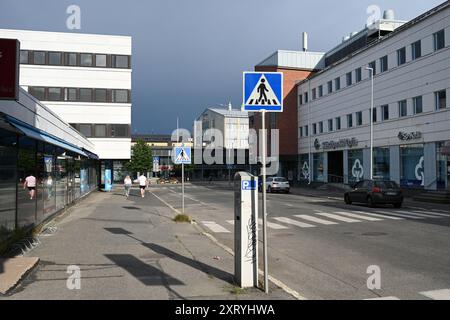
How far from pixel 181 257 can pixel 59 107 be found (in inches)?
1578

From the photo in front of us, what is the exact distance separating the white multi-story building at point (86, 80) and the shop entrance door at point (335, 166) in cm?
2163

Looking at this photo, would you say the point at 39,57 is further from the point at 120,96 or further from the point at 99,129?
the point at 99,129

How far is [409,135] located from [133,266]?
3103cm

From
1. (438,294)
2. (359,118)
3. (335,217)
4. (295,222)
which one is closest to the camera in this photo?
(438,294)

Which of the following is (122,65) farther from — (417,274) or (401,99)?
(417,274)

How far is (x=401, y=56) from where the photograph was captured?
36.3m

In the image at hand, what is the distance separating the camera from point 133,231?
13.4 meters

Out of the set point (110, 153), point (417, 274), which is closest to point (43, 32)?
point (110, 153)

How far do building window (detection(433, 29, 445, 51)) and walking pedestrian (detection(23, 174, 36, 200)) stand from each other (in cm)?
2805

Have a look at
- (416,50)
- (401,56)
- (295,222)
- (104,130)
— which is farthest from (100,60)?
(295,222)

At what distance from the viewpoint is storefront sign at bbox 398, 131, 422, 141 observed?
33.7 m

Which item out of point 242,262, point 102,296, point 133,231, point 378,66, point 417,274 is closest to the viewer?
point 102,296

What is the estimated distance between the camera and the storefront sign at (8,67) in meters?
9.11

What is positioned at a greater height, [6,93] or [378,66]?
[378,66]
